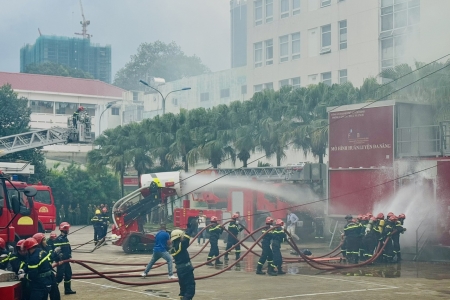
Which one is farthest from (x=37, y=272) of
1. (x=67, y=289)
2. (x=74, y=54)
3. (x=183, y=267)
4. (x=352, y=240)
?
(x=74, y=54)

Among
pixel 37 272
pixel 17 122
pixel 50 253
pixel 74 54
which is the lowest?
pixel 37 272

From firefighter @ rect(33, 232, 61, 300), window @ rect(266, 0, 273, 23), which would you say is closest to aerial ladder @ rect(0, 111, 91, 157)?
firefighter @ rect(33, 232, 61, 300)

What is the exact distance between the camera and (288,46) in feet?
173

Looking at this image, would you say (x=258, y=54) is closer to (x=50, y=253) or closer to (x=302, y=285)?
(x=302, y=285)

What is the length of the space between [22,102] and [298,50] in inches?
837

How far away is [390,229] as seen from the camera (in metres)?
19.9

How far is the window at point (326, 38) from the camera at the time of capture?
49.4 meters

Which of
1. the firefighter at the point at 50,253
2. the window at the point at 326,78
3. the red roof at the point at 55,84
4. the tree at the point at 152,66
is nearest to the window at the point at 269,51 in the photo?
the window at the point at 326,78

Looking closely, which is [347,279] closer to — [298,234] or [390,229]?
[390,229]

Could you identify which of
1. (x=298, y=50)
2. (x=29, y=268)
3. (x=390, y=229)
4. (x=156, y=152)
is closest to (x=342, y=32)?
(x=298, y=50)

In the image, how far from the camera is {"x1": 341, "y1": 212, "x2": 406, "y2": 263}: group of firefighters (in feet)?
65.4

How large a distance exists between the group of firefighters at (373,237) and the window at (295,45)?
107ft

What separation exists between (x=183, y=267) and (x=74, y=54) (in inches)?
5831

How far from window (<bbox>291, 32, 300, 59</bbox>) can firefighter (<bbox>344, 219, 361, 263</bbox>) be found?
109 ft
